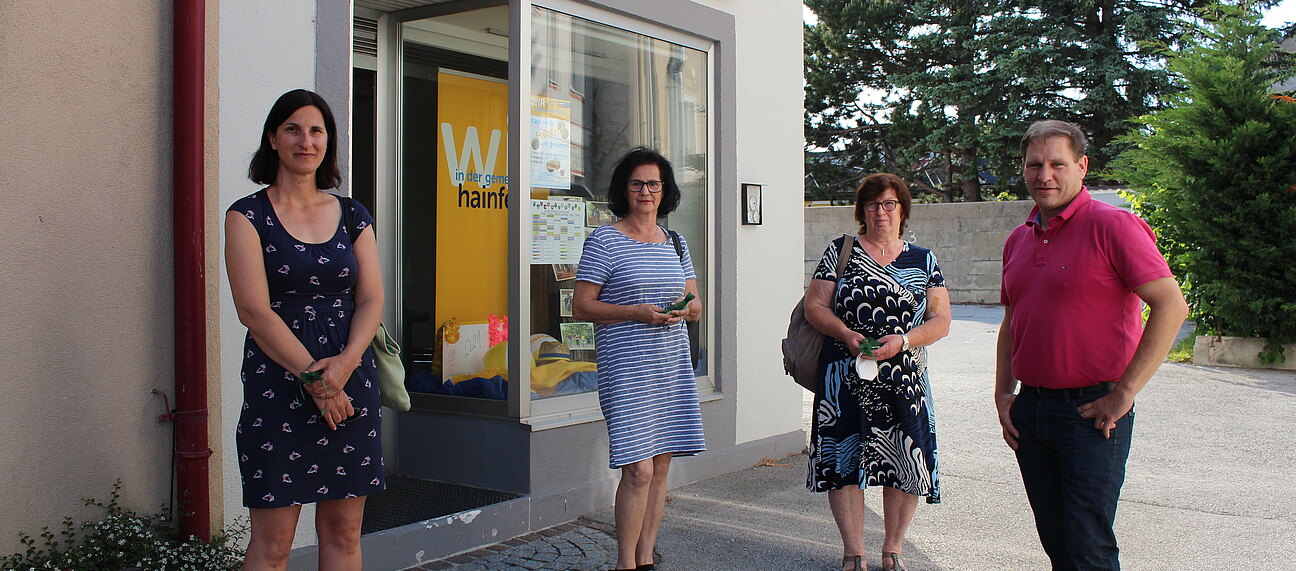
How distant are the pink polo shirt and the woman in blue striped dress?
4.85 ft

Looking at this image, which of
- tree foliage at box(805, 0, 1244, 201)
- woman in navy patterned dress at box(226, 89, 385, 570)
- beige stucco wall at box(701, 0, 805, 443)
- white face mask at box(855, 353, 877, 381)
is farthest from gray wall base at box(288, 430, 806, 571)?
tree foliage at box(805, 0, 1244, 201)

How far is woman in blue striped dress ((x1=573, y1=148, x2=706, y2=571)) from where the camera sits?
163 inches

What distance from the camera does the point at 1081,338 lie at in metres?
3.04

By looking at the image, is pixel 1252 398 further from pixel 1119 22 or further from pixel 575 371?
pixel 1119 22

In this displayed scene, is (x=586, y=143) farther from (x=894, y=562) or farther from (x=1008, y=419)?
(x=1008, y=419)

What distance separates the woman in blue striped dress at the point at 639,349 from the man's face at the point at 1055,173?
1.50 meters

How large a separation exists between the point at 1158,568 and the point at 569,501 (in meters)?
2.74

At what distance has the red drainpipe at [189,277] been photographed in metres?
3.65

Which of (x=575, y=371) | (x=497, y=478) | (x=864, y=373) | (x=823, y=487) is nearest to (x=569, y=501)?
(x=497, y=478)

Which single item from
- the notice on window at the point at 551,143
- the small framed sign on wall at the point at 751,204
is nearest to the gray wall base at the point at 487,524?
the small framed sign on wall at the point at 751,204

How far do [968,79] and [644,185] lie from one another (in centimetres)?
2204

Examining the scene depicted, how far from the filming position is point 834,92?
94.4 ft

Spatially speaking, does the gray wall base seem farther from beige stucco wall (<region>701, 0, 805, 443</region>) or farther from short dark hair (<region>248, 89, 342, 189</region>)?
short dark hair (<region>248, 89, 342, 189</region>)

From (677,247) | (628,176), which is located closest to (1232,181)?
(677,247)
